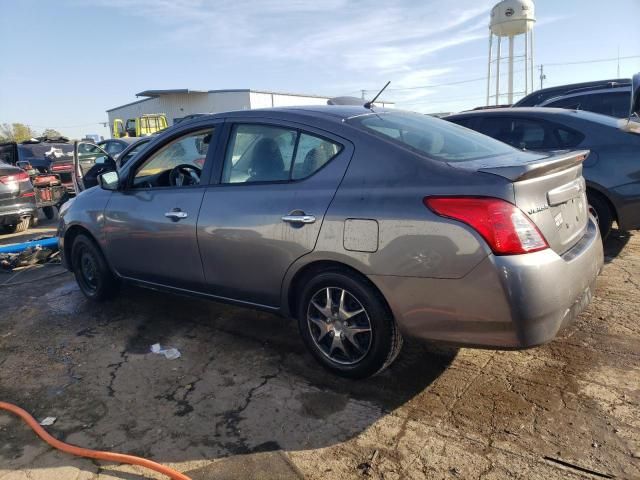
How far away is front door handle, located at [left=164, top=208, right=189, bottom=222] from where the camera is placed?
3.57m

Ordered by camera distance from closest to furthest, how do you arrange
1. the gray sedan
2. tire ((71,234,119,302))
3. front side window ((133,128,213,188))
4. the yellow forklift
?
front side window ((133,128,213,188)), tire ((71,234,119,302)), the gray sedan, the yellow forklift

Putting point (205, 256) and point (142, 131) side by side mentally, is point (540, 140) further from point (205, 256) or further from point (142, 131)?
point (142, 131)

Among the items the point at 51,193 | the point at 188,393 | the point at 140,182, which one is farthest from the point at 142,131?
the point at 188,393

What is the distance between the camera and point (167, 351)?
3.65 metres

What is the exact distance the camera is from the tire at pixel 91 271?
4535 mm

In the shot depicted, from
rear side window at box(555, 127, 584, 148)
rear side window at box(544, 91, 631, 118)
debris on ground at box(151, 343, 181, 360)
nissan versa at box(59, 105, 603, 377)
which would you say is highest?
rear side window at box(544, 91, 631, 118)

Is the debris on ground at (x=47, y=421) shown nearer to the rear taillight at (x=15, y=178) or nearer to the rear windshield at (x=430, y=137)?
the rear windshield at (x=430, y=137)

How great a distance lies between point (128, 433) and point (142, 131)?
27.2 meters

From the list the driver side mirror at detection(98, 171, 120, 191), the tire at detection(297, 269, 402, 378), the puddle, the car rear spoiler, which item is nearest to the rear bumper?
the tire at detection(297, 269, 402, 378)

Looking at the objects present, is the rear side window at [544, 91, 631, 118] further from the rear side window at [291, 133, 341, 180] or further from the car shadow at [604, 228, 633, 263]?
the rear side window at [291, 133, 341, 180]

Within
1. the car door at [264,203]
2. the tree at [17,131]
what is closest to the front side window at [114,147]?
the car door at [264,203]

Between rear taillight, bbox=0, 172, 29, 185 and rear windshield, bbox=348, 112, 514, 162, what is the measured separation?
7732 millimetres

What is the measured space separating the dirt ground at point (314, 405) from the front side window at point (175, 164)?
1.26m

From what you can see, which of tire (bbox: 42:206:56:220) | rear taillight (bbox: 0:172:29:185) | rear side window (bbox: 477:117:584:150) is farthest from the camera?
tire (bbox: 42:206:56:220)
